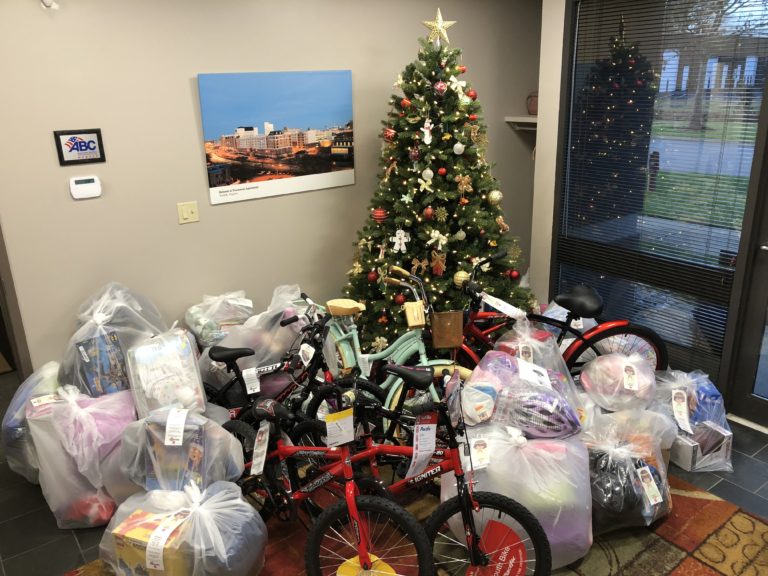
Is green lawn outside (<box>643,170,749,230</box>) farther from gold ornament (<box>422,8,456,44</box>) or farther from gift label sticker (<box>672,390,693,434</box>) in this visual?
gold ornament (<box>422,8,456,44</box>)

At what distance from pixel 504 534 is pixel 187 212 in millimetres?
2399

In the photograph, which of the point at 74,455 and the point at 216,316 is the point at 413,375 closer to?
the point at 74,455

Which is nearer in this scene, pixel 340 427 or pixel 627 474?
pixel 340 427

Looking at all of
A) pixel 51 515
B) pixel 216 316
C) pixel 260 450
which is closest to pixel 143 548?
pixel 260 450

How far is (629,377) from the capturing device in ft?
9.78

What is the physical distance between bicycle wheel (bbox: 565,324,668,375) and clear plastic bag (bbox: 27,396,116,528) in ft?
8.09

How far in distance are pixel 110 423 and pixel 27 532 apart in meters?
0.60

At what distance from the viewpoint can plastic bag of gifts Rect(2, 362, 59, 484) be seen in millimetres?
2871

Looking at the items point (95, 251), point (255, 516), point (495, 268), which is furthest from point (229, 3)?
point (255, 516)

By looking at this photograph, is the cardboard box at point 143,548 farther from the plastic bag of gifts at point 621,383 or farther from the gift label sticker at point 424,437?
the plastic bag of gifts at point 621,383

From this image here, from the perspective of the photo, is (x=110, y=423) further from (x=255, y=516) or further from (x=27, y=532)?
(x=255, y=516)

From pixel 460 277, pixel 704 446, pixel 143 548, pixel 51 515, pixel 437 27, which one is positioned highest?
pixel 437 27

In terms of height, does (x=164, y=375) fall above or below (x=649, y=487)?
above

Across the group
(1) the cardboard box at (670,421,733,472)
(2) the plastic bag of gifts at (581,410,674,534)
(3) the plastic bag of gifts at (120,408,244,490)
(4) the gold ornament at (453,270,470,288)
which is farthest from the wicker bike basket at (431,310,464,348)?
(1) the cardboard box at (670,421,733,472)
